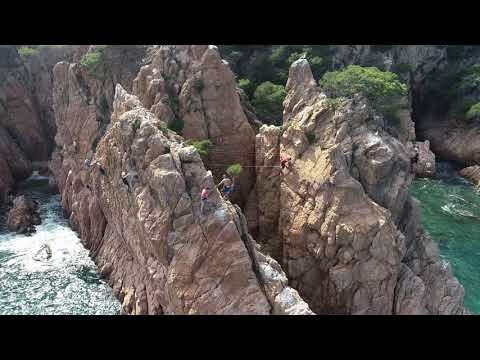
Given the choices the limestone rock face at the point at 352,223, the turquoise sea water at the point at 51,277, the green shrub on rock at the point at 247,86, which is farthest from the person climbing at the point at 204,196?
the green shrub on rock at the point at 247,86

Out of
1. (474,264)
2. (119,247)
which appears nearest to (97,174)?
(119,247)

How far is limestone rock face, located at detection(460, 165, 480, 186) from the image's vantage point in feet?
196

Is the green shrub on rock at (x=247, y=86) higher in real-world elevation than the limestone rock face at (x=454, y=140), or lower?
higher

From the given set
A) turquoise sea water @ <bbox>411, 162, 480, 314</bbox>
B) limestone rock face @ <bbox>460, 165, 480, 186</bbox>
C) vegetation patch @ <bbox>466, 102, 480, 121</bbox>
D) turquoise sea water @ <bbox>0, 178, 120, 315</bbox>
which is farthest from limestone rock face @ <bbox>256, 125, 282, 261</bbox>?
vegetation patch @ <bbox>466, 102, 480, 121</bbox>

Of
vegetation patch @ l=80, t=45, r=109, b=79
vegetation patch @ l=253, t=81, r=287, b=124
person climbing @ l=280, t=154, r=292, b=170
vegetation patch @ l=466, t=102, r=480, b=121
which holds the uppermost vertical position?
vegetation patch @ l=80, t=45, r=109, b=79

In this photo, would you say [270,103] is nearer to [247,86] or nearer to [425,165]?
[247,86]

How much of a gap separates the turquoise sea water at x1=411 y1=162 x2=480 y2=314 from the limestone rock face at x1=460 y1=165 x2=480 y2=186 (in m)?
0.98

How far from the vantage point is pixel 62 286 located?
32031 mm

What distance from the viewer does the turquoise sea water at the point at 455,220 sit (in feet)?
128

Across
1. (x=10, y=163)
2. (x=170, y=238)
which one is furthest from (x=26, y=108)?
(x=170, y=238)

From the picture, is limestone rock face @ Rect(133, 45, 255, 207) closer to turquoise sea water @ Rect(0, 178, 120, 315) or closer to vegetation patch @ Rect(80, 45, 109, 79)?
vegetation patch @ Rect(80, 45, 109, 79)

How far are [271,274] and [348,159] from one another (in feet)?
36.9

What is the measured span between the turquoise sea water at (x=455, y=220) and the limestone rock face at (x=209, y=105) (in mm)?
23627

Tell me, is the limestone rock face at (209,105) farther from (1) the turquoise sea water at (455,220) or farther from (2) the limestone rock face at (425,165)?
(2) the limestone rock face at (425,165)
